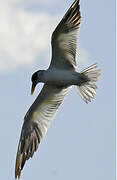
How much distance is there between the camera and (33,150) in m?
10.6

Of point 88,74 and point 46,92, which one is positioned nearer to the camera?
point 88,74

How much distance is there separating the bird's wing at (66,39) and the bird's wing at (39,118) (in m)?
0.70

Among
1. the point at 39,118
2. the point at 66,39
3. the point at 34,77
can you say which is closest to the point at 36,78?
the point at 34,77

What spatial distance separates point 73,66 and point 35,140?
4.98ft

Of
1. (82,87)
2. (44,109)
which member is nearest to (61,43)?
(82,87)

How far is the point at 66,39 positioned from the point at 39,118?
173 centimetres

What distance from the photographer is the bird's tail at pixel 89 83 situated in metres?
9.87

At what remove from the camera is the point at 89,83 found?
9.89 metres

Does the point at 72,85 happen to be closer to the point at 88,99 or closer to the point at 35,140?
the point at 88,99

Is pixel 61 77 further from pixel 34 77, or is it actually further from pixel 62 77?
pixel 34 77

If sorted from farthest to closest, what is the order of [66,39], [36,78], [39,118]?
1. [39,118]
2. [36,78]
3. [66,39]

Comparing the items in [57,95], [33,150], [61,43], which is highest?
[61,43]

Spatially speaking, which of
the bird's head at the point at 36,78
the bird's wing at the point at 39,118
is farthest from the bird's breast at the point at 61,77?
the bird's wing at the point at 39,118

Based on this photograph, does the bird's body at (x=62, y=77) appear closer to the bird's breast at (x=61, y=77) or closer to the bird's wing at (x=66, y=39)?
the bird's breast at (x=61, y=77)
